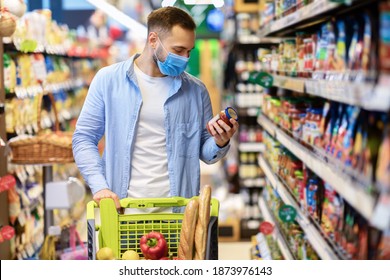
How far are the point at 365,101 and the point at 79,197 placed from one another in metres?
3.54

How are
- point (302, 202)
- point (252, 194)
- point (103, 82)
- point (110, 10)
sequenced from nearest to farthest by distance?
point (103, 82) < point (302, 202) < point (110, 10) < point (252, 194)

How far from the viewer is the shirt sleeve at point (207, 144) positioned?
12.5 feet

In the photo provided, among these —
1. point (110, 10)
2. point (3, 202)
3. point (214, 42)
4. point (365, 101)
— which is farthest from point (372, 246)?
point (214, 42)

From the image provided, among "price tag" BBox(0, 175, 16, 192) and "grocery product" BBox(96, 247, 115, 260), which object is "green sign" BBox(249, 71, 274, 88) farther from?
"grocery product" BBox(96, 247, 115, 260)

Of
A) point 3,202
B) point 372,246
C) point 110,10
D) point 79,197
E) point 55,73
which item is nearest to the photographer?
point 372,246

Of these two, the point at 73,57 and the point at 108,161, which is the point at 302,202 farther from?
the point at 73,57

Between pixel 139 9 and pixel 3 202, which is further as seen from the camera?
pixel 139 9

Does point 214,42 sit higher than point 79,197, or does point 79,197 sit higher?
point 214,42

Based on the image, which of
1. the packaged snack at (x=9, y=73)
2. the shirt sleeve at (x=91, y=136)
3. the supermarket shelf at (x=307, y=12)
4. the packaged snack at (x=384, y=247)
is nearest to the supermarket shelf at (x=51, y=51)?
the packaged snack at (x=9, y=73)

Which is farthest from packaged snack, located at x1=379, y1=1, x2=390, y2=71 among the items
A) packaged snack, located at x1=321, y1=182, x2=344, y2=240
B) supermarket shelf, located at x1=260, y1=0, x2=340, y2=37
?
packaged snack, located at x1=321, y1=182, x2=344, y2=240

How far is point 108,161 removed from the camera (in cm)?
388

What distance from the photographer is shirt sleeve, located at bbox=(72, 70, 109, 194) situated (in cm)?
371

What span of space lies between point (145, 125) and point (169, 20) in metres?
0.51

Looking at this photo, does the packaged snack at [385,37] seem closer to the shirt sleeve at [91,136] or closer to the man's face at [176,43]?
the man's face at [176,43]
